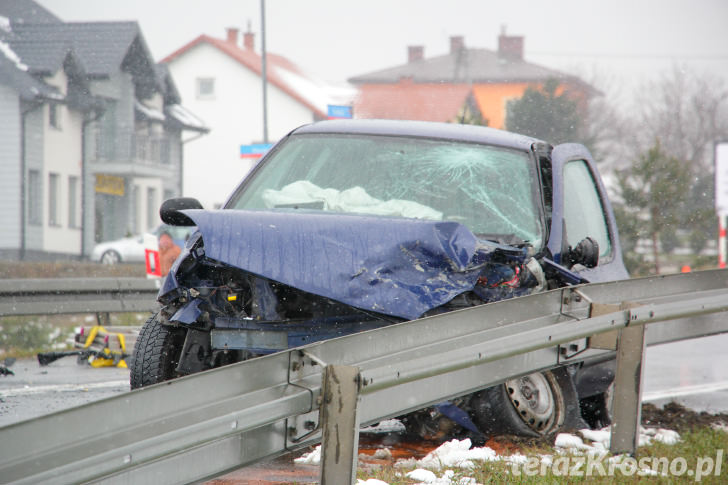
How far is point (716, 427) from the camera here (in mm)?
6883

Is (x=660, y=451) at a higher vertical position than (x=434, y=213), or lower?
lower

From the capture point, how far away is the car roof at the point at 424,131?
6484 mm

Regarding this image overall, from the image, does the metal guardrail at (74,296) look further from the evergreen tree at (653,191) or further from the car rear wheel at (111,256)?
the car rear wheel at (111,256)

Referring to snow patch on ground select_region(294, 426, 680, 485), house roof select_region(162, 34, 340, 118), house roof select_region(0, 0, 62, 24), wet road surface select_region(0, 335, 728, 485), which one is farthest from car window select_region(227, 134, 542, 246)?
house roof select_region(162, 34, 340, 118)

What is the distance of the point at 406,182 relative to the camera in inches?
240

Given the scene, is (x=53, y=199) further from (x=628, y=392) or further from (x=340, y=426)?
(x=340, y=426)

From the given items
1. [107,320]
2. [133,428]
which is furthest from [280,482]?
[107,320]

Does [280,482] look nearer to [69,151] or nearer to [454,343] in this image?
[454,343]

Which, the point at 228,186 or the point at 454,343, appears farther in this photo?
the point at 228,186

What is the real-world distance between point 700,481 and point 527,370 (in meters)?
0.92

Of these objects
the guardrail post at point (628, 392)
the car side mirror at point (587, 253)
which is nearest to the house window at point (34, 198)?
the car side mirror at point (587, 253)

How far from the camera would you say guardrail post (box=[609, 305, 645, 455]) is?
5.10 meters

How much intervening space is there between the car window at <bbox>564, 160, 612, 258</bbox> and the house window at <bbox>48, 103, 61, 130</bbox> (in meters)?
39.0

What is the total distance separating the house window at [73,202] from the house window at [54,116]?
95.3 inches
